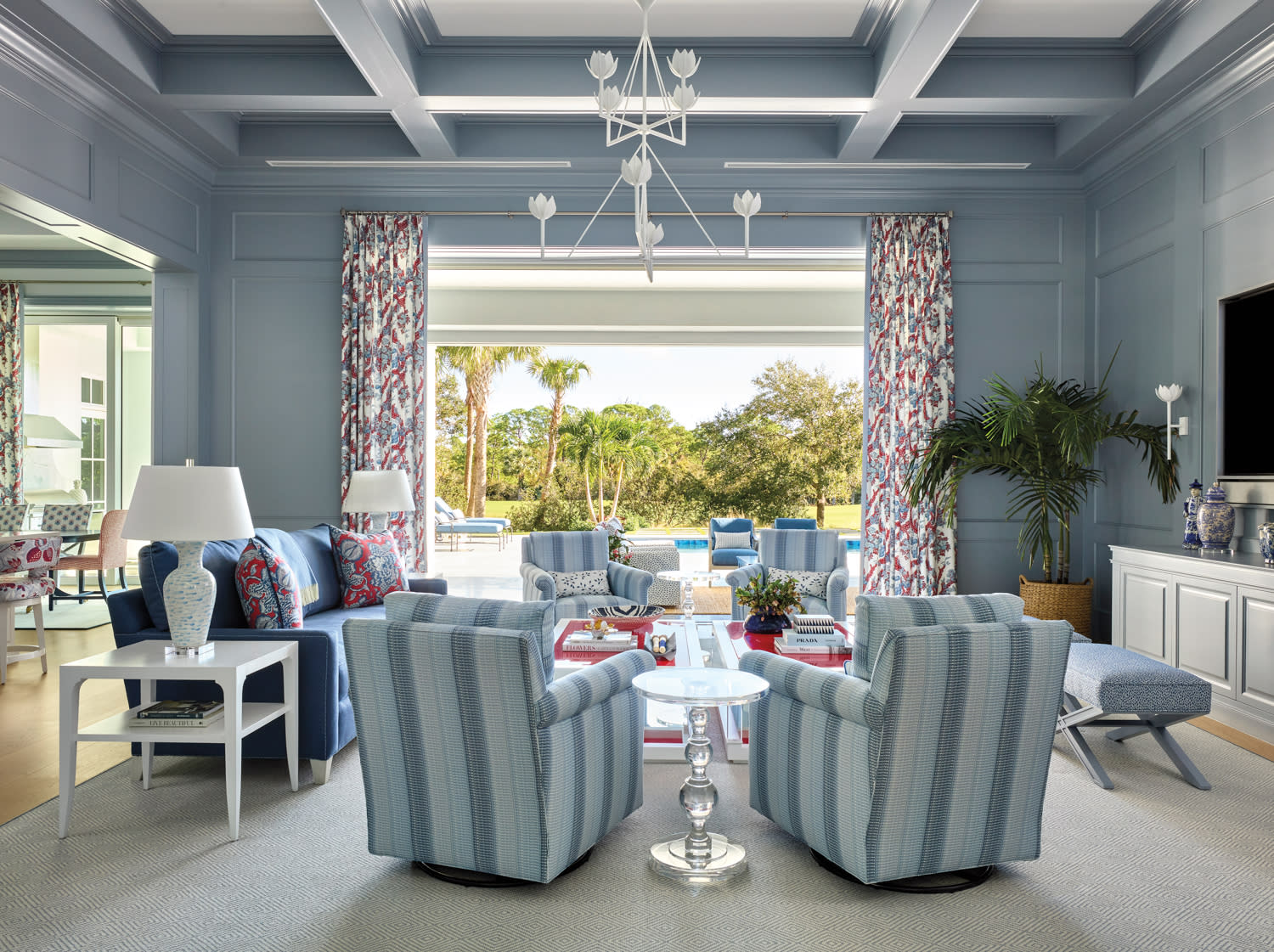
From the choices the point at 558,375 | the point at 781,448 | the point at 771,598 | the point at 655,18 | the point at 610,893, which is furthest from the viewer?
the point at 781,448

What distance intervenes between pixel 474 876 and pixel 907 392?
4591 mm

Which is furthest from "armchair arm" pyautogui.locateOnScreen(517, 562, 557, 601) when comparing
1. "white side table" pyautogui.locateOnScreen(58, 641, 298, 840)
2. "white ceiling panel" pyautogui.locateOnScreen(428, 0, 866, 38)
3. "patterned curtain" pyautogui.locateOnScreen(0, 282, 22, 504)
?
"patterned curtain" pyautogui.locateOnScreen(0, 282, 22, 504)

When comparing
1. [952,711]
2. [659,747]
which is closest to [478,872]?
[659,747]

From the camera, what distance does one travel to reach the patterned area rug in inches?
84.0

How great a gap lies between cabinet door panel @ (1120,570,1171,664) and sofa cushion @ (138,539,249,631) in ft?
14.2

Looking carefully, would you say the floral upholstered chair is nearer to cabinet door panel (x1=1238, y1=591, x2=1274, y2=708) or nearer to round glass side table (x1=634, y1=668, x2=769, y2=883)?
round glass side table (x1=634, y1=668, x2=769, y2=883)

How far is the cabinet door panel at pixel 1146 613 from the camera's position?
4.23 m

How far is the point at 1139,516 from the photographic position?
5293 millimetres

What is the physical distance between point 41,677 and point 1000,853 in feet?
16.8

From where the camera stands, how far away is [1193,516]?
14.4 ft

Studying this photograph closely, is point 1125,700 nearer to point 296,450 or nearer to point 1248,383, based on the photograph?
point 1248,383

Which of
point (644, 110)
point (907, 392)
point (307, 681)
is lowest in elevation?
point (307, 681)

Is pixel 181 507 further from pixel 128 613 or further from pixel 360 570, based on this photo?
pixel 360 570

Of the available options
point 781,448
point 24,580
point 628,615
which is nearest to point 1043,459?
point 628,615
